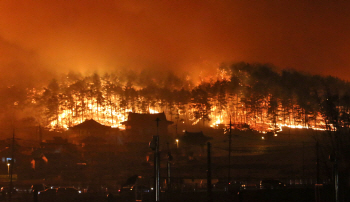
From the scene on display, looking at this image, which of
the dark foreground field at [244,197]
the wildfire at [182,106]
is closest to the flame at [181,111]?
the wildfire at [182,106]

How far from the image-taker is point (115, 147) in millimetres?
36812

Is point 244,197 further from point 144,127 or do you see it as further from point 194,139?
point 144,127

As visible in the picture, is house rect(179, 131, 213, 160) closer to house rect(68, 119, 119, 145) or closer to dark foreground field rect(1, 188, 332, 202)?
house rect(68, 119, 119, 145)

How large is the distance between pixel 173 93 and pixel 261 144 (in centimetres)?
3888

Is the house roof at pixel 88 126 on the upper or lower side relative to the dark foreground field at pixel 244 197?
upper

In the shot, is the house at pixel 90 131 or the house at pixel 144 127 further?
the house at pixel 144 127

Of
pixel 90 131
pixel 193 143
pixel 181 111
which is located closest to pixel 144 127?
pixel 90 131

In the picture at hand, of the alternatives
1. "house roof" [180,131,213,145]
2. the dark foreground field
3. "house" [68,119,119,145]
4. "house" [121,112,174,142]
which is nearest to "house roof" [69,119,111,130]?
"house" [68,119,119,145]

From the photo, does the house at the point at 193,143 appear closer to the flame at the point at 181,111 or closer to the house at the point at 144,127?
the house at the point at 144,127

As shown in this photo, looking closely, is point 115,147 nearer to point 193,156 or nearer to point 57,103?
point 193,156

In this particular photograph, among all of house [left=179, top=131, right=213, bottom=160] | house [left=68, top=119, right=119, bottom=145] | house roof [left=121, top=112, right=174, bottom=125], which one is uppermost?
house roof [left=121, top=112, right=174, bottom=125]

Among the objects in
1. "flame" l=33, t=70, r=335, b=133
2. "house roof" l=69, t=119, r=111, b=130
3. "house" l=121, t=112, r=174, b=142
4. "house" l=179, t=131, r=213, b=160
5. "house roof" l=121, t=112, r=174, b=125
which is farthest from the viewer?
"flame" l=33, t=70, r=335, b=133

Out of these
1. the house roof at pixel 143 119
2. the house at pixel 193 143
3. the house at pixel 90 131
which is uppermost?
the house roof at pixel 143 119

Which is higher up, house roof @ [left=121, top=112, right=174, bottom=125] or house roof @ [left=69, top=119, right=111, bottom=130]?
house roof @ [left=121, top=112, right=174, bottom=125]
